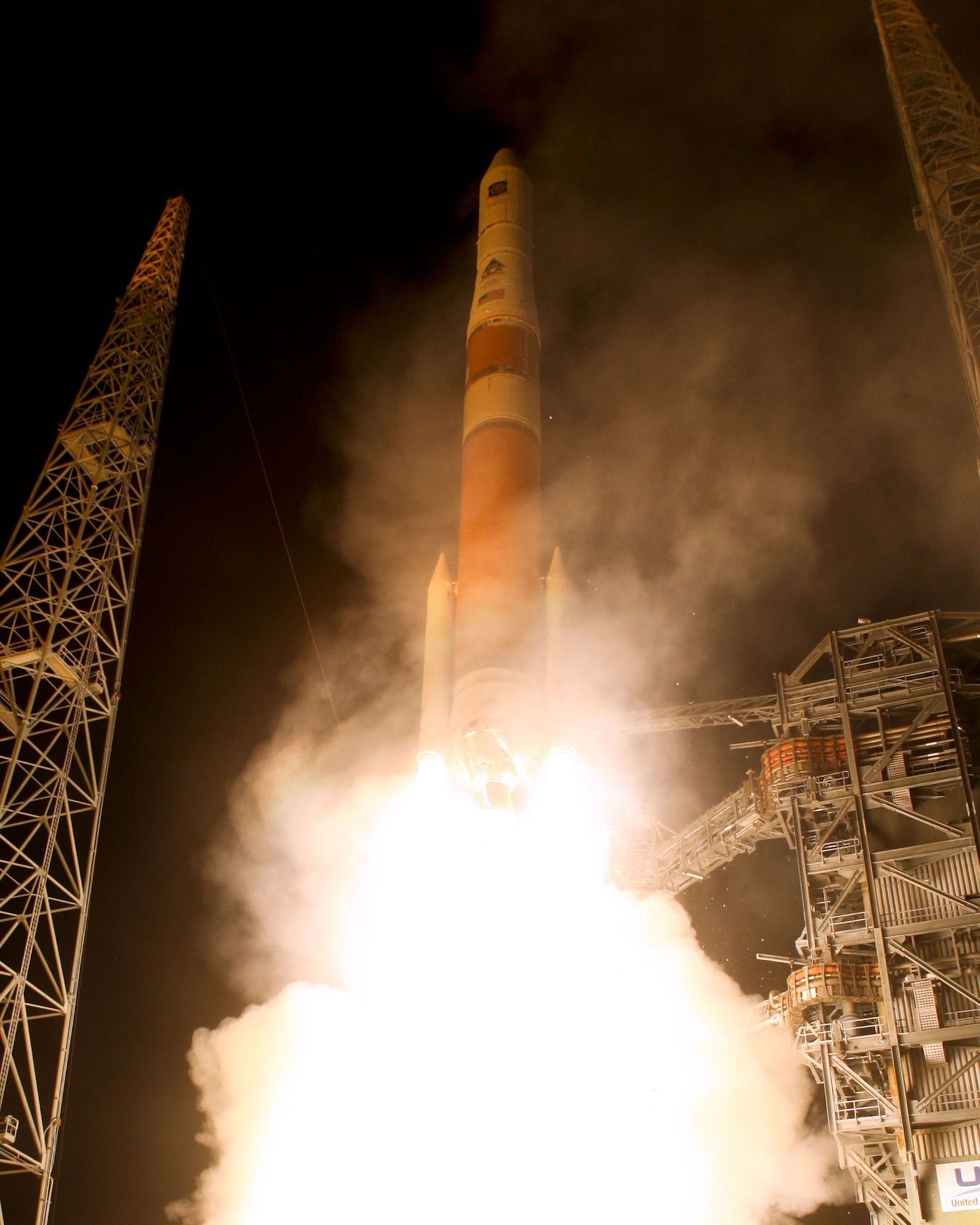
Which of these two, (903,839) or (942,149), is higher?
(942,149)

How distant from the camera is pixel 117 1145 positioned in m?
25.0

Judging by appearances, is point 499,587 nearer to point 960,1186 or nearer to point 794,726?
point 794,726

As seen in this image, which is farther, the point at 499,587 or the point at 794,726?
the point at 794,726

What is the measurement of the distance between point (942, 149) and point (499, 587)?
16610 millimetres

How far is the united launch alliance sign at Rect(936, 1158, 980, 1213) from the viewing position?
21.4 metres

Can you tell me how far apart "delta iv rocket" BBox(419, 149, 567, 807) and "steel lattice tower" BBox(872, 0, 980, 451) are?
8.81 m

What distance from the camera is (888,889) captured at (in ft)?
79.5

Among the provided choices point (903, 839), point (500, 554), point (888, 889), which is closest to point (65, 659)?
point (500, 554)

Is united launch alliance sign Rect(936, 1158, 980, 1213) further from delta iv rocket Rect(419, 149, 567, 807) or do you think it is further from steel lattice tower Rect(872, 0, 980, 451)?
steel lattice tower Rect(872, 0, 980, 451)

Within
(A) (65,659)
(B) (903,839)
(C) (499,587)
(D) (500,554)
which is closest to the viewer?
(C) (499,587)

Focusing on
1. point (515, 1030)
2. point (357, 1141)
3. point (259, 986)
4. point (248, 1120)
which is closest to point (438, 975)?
point (515, 1030)

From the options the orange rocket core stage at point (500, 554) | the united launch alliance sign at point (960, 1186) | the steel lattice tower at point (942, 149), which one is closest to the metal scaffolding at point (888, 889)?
the united launch alliance sign at point (960, 1186)

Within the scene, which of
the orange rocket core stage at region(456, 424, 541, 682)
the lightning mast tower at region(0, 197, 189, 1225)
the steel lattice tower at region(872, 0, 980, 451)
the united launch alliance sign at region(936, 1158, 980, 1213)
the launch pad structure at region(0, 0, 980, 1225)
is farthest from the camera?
the steel lattice tower at region(872, 0, 980, 451)

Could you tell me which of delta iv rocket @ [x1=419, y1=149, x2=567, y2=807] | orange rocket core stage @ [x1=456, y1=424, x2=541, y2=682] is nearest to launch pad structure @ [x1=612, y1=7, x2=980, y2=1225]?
delta iv rocket @ [x1=419, y1=149, x2=567, y2=807]
